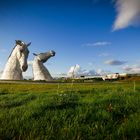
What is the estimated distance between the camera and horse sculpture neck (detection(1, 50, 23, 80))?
79562mm

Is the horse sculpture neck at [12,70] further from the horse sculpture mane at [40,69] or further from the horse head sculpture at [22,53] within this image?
the horse sculpture mane at [40,69]

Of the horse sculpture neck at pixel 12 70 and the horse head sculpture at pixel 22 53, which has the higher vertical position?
the horse head sculpture at pixel 22 53

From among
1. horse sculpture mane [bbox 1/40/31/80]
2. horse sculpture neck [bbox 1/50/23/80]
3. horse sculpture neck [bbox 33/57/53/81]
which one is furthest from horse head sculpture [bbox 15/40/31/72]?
horse sculpture neck [bbox 33/57/53/81]

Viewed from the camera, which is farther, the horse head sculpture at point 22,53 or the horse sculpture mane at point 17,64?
the horse sculpture mane at point 17,64

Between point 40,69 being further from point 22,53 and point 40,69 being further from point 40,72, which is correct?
point 22,53

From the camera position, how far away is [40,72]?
8675 cm

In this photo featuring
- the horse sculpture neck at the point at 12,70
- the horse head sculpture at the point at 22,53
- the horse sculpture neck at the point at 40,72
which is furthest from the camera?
the horse sculpture neck at the point at 40,72

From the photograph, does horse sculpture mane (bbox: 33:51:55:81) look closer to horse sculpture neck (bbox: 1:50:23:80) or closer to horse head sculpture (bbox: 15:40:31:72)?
horse sculpture neck (bbox: 1:50:23:80)

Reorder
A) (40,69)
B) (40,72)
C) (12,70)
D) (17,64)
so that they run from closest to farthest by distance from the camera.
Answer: (12,70), (17,64), (40,72), (40,69)

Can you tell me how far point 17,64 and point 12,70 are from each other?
6.70 ft

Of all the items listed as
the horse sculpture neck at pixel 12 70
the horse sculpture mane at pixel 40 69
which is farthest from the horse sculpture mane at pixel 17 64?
the horse sculpture mane at pixel 40 69

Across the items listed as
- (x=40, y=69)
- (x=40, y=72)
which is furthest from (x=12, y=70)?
(x=40, y=69)

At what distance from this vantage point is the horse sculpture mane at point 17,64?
260 ft

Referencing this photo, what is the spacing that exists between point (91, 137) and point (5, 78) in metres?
76.2
